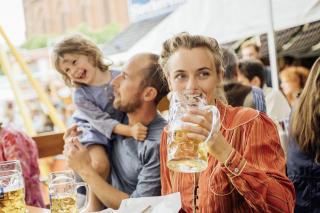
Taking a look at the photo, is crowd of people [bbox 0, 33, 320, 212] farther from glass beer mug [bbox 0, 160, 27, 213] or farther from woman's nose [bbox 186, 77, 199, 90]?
glass beer mug [bbox 0, 160, 27, 213]

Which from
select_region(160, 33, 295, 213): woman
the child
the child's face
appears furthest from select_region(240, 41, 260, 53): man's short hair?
select_region(160, 33, 295, 213): woman

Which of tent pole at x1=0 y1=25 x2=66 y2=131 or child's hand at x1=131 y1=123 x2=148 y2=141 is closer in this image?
child's hand at x1=131 y1=123 x2=148 y2=141

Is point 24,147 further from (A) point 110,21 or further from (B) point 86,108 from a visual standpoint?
(A) point 110,21

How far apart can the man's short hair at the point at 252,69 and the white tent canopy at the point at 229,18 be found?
16 cm

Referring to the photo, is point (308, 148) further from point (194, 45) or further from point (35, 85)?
point (35, 85)

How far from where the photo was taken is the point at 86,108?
6.44 feet

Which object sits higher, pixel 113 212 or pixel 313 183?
pixel 113 212

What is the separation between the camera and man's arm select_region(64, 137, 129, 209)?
1511 mm

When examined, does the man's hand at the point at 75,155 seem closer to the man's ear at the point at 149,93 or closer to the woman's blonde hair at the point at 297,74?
the man's ear at the point at 149,93

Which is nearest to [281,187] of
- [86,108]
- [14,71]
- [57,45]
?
[86,108]

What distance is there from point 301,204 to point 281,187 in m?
0.90

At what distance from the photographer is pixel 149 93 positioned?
1647mm

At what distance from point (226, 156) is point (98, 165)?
0.88m

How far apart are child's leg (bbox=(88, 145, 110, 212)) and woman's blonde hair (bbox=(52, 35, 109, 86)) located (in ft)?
1.38
